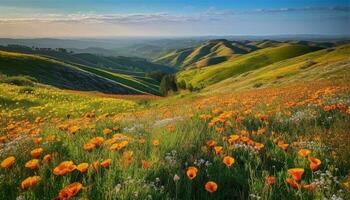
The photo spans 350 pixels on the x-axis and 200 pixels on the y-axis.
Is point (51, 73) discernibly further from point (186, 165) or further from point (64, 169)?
point (64, 169)

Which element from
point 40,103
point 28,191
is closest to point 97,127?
point 28,191

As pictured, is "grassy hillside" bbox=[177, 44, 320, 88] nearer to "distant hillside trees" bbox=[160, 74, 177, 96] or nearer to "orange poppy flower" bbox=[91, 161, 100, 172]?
"distant hillside trees" bbox=[160, 74, 177, 96]

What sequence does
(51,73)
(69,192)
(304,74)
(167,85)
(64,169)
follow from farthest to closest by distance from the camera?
1. (167,85)
2. (51,73)
3. (304,74)
4. (64,169)
5. (69,192)

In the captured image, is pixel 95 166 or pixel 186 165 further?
pixel 186 165

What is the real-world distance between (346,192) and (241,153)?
5.21ft

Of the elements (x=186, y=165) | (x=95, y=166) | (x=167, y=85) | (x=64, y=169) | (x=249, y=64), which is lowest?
(x=167, y=85)

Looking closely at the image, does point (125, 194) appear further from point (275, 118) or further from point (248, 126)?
point (275, 118)

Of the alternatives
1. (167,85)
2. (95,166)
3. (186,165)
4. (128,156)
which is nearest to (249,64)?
(167,85)

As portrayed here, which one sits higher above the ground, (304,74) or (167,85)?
(304,74)

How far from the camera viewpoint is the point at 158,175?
12.5 feet

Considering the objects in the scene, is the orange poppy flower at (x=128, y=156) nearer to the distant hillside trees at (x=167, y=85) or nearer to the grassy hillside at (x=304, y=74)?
the grassy hillside at (x=304, y=74)

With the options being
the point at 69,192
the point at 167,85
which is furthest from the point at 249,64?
the point at 69,192

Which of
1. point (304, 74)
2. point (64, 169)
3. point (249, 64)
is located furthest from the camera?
point (249, 64)

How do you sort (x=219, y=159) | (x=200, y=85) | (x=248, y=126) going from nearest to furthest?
(x=219, y=159)
(x=248, y=126)
(x=200, y=85)
